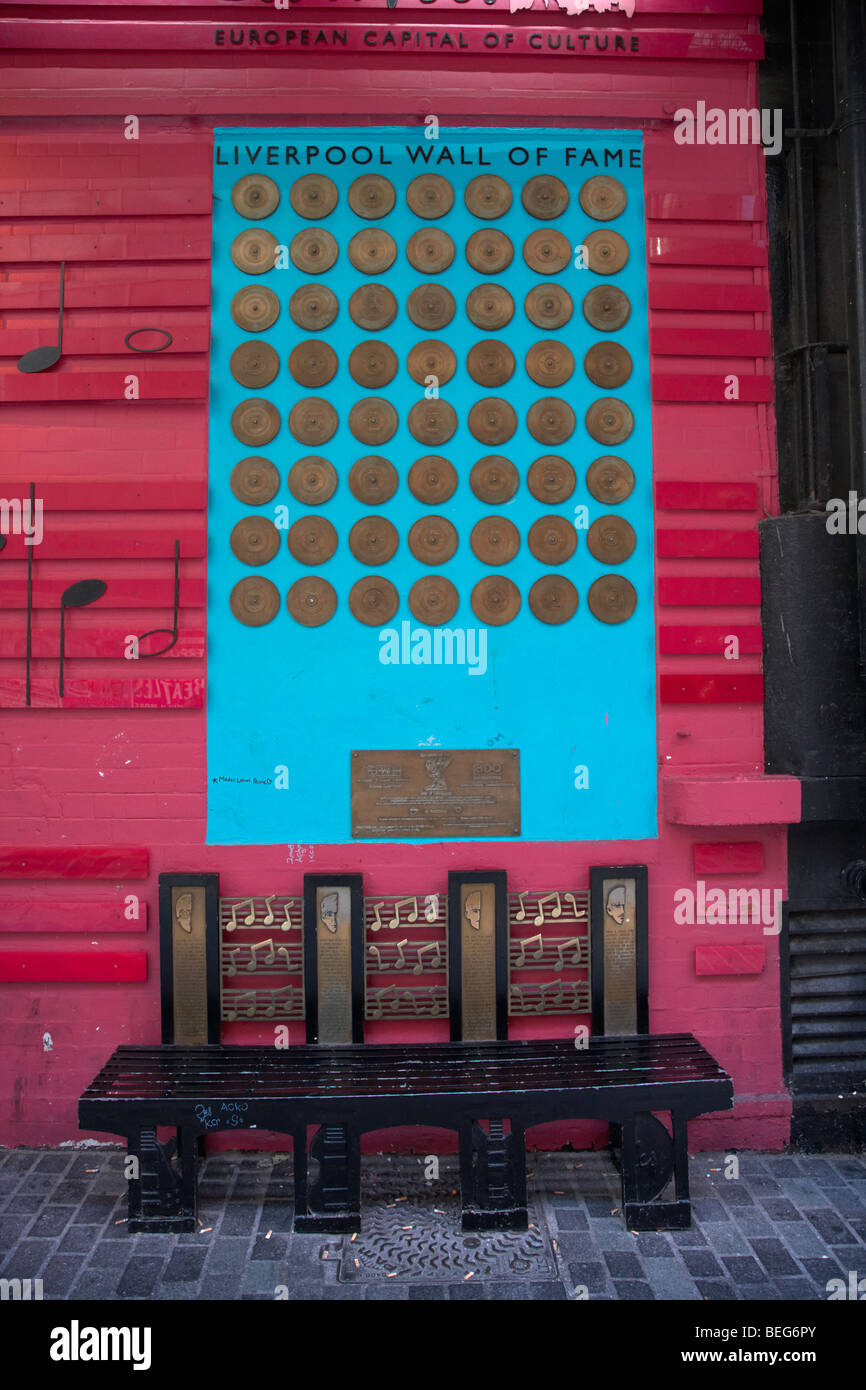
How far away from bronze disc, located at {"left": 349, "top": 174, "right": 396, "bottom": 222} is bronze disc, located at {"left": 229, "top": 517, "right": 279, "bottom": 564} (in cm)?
171

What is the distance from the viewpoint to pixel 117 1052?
4.66m

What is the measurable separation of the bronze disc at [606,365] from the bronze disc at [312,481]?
58.1 inches

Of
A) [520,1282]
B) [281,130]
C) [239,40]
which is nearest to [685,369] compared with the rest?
[281,130]

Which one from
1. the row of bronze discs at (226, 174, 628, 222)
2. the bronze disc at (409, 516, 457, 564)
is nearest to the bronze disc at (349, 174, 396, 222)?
the row of bronze discs at (226, 174, 628, 222)

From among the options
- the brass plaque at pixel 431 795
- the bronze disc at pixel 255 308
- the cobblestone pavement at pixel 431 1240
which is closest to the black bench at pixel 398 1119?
the cobblestone pavement at pixel 431 1240

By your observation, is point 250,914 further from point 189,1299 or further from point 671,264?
point 671,264

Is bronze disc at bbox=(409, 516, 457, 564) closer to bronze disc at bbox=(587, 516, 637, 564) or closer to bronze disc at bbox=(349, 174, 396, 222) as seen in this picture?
bronze disc at bbox=(587, 516, 637, 564)

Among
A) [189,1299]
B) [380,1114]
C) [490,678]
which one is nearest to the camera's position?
[189,1299]

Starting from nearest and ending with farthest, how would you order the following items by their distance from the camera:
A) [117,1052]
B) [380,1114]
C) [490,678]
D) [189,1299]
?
[189,1299] < [380,1114] < [117,1052] < [490,678]

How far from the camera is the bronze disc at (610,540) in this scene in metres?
4.97

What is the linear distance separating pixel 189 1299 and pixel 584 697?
3.21 m

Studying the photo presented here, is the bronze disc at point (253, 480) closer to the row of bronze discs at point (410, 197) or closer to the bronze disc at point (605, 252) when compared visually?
the row of bronze discs at point (410, 197)

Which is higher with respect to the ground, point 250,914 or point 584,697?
point 584,697

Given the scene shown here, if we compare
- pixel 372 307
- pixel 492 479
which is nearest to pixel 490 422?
pixel 492 479
